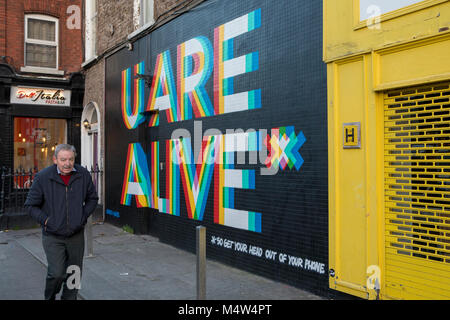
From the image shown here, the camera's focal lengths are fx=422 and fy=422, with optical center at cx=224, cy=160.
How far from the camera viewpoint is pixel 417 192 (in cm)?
460

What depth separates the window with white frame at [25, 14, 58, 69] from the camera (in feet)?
47.3

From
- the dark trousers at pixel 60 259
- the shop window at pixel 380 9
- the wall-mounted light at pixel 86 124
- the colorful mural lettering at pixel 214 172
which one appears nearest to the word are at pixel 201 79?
the colorful mural lettering at pixel 214 172

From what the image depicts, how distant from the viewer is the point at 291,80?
19.7ft

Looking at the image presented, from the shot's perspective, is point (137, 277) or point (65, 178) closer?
point (65, 178)

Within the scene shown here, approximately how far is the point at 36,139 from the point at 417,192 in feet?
46.3

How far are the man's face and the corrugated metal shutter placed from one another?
3558mm

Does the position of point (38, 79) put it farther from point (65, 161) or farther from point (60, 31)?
point (65, 161)

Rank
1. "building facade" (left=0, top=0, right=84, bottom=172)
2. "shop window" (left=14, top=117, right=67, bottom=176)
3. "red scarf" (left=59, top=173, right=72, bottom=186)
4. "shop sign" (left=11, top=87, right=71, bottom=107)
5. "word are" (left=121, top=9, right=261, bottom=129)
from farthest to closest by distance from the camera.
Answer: "shop window" (left=14, top=117, right=67, bottom=176) → "shop sign" (left=11, top=87, right=71, bottom=107) → "building facade" (left=0, top=0, right=84, bottom=172) → "word are" (left=121, top=9, right=261, bottom=129) → "red scarf" (left=59, top=173, right=72, bottom=186)

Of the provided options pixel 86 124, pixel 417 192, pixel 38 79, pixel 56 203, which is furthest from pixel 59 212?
pixel 38 79

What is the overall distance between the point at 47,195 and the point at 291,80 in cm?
355

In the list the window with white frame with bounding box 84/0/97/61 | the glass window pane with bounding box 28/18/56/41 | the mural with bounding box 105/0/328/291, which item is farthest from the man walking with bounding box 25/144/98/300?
the glass window pane with bounding box 28/18/56/41

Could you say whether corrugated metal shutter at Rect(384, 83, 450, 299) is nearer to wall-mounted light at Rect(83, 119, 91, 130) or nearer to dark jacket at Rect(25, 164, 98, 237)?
dark jacket at Rect(25, 164, 98, 237)
